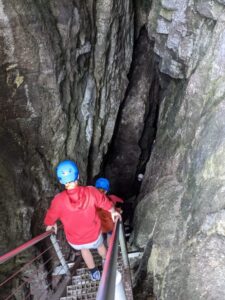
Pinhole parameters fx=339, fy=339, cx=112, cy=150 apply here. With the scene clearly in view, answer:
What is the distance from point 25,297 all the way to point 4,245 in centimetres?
92

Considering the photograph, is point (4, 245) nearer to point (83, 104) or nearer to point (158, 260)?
point (158, 260)

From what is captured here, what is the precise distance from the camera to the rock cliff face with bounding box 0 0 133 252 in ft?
15.0

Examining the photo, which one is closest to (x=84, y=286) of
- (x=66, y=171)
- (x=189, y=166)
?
(x=66, y=171)

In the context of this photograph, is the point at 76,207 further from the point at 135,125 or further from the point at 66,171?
the point at 135,125

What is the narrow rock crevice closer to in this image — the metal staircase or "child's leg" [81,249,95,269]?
the metal staircase

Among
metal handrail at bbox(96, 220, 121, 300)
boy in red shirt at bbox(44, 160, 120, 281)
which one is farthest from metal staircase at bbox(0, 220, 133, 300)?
metal handrail at bbox(96, 220, 121, 300)

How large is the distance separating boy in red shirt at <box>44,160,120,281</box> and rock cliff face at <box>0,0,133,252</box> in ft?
3.70

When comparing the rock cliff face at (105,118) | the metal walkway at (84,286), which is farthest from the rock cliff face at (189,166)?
the metal walkway at (84,286)

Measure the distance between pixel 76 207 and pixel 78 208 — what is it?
0.09 ft

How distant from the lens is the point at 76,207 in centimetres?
380

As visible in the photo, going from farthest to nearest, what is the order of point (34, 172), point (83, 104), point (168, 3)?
point (83, 104)
point (168, 3)
point (34, 172)

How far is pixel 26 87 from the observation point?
4.85 metres

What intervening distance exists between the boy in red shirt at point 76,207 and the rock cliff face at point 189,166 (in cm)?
91

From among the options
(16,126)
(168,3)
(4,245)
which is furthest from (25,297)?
(168,3)
